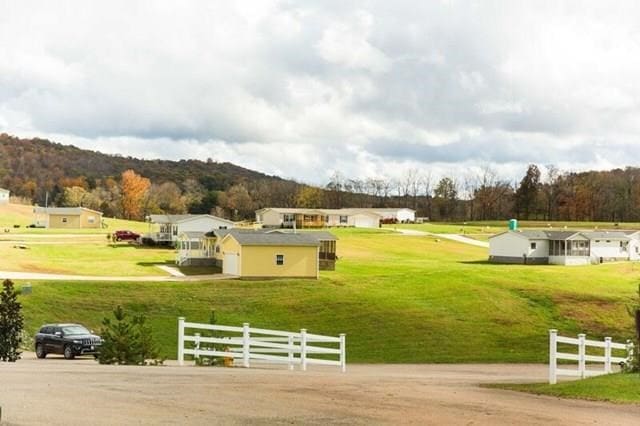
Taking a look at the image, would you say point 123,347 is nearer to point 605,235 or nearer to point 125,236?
point 125,236

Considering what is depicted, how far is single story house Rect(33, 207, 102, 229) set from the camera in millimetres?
125688

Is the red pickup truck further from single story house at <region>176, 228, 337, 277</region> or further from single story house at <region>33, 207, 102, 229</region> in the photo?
single story house at <region>33, 207, 102, 229</region>

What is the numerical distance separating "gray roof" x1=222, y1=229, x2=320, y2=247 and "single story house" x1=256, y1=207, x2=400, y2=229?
66126mm

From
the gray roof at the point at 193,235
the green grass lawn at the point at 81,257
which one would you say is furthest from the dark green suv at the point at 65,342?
the gray roof at the point at 193,235

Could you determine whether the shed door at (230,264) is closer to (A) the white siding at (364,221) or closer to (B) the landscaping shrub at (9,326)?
(B) the landscaping shrub at (9,326)

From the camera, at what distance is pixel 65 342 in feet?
109

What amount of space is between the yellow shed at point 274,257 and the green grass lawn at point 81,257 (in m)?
6.36

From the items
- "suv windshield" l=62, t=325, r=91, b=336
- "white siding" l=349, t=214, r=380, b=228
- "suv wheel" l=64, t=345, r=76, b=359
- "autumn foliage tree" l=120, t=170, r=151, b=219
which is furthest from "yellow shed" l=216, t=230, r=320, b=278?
"autumn foliage tree" l=120, t=170, r=151, b=219

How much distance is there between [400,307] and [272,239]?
62.6 ft

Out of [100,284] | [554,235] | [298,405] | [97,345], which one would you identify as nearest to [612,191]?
[554,235]

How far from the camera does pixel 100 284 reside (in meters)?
54.3

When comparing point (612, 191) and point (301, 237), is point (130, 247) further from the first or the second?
point (612, 191)

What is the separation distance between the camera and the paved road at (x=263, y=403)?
12.5 m

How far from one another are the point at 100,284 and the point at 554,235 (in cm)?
4968
